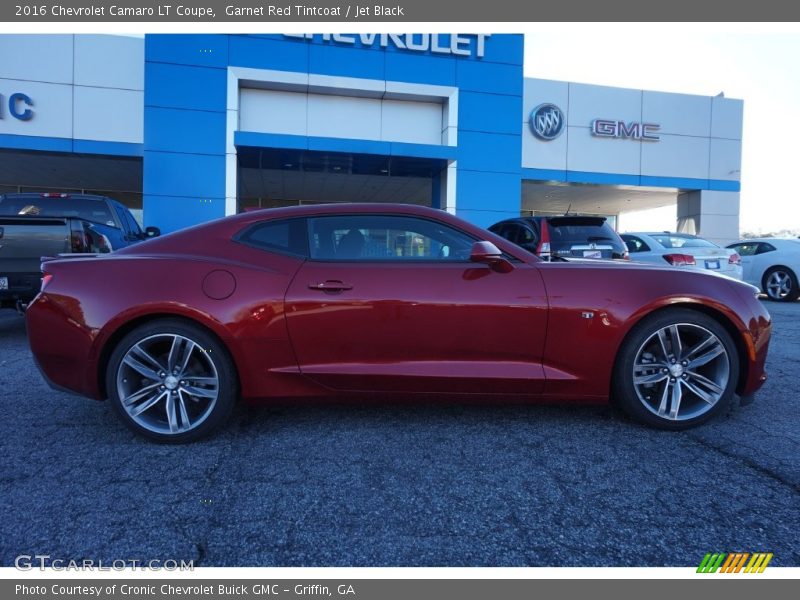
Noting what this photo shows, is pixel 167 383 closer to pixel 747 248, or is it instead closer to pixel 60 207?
pixel 60 207

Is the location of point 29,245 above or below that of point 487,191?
below

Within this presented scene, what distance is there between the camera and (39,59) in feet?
42.1

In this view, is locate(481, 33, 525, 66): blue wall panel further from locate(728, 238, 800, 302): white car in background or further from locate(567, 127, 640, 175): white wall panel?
locate(728, 238, 800, 302): white car in background

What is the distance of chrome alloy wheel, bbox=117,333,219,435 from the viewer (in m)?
2.87

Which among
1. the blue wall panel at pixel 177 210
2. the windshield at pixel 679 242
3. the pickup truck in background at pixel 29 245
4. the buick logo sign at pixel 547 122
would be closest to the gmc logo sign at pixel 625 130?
the buick logo sign at pixel 547 122

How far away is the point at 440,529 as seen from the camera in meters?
2.01

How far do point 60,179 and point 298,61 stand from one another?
11.9 meters

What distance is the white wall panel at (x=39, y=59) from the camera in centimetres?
1271

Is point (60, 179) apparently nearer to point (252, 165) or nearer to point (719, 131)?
point (252, 165)

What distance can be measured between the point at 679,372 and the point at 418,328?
1614 mm

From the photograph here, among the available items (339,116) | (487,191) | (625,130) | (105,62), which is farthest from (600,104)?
(105,62)

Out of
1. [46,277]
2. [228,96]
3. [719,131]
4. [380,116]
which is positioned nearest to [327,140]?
[380,116]

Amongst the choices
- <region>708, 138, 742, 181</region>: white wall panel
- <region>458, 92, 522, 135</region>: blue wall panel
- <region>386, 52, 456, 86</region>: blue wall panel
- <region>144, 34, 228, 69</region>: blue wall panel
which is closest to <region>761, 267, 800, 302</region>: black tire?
<region>458, 92, 522, 135</region>: blue wall panel

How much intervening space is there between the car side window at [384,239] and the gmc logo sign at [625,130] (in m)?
16.1
